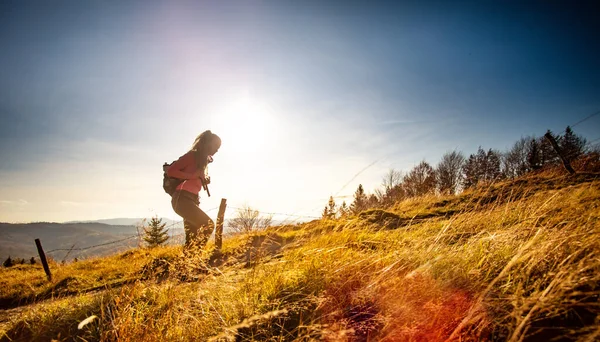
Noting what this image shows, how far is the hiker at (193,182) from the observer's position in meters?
4.81

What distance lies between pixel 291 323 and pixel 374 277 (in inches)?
29.9

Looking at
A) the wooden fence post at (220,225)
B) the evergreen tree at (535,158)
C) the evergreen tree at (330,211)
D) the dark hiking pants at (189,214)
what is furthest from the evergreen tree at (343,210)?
the evergreen tree at (535,158)

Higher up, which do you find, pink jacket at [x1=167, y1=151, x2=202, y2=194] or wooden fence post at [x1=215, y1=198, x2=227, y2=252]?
pink jacket at [x1=167, y1=151, x2=202, y2=194]

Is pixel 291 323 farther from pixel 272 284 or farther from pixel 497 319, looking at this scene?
pixel 497 319

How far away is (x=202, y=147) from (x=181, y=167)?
61cm

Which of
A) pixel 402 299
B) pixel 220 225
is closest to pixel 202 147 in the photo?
pixel 220 225

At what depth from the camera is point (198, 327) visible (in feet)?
5.74

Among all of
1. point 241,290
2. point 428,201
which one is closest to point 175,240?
point 241,290

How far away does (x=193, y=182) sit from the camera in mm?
5148

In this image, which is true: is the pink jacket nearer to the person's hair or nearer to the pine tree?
the person's hair

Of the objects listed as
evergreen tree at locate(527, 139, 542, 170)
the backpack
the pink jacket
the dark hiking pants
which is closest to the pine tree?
the dark hiking pants

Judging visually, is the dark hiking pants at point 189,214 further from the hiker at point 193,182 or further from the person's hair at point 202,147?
the person's hair at point 202,147

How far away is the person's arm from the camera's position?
15.9 feet

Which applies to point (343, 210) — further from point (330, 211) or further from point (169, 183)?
point (169, 183)
